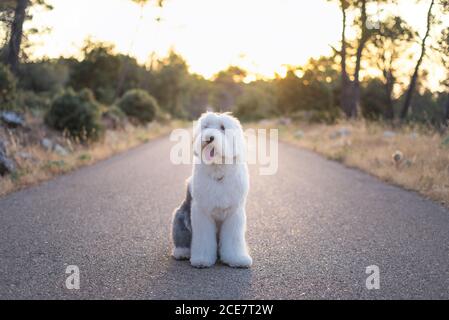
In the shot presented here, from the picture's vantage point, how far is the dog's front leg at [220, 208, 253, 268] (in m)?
5.25

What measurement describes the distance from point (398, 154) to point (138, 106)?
918 inches

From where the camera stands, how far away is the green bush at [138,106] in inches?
1316

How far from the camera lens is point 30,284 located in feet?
15.0

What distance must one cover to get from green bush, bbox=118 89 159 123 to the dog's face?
28.6 meters

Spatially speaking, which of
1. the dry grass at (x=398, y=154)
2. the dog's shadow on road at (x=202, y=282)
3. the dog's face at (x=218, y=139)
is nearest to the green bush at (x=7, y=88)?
the dry grass at (x=398, y=154)

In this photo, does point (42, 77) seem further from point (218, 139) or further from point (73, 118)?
point (218, 139)

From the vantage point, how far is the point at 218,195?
5055 mm

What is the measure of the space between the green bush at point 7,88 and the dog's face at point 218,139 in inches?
477

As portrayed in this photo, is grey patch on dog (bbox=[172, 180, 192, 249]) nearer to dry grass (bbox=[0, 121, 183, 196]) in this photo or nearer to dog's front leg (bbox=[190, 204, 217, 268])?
dog's front leg (bbox=[190, 204, 217, 268])

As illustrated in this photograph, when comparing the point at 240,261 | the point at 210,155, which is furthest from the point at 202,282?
the point at 210,155

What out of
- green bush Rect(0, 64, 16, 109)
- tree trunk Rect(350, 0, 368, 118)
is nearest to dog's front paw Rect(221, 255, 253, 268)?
green bush Rect(0, 64, 16, 109)
